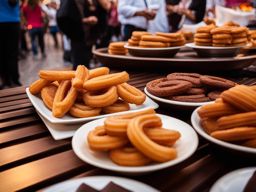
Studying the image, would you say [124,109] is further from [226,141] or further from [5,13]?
[5,13]

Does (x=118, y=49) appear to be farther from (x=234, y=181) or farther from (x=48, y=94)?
(x=234, y=181)

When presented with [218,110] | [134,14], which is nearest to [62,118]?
[218,110]

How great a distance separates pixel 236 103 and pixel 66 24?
2592 millimetres

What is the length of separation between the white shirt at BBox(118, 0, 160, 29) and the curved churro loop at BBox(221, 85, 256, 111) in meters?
2.76

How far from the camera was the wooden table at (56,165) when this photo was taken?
69cm

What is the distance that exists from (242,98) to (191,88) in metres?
0.39

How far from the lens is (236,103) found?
2.47 feet

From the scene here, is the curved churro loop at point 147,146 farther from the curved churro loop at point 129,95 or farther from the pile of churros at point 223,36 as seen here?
the pile of churros at point 223,36

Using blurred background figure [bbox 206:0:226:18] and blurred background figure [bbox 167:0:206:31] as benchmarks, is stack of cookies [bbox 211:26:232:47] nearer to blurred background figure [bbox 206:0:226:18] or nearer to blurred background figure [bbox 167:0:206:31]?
blurred background figure [bbox 167:0:206:31]

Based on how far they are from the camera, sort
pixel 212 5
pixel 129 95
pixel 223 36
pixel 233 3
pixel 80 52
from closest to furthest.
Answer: pixel 129 95 → pixel 223 36 → pixel 80 52 → pixel 212 5 → pixel 233 3

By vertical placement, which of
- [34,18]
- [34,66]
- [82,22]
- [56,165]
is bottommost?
[34,66]

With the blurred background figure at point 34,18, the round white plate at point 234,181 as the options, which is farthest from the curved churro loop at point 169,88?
the blurred background figure at point 34,18

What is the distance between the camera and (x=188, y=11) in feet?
12.3

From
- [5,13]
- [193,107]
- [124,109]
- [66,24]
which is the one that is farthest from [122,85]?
[5,13]
